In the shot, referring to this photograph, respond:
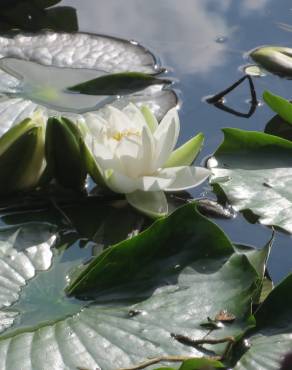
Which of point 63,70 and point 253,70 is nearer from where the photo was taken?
point 63,70

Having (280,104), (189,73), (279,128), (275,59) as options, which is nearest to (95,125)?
(280,104)

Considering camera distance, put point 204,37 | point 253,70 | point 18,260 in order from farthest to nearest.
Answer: point 204,37 < point 253,70 < point 18,260

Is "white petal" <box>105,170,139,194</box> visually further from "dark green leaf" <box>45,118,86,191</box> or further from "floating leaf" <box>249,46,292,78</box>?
"floating leaf" <box>249,46,292,78</box>

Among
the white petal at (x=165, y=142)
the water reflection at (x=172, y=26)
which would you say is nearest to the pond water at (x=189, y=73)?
the water reflection at (x=172, y=26)

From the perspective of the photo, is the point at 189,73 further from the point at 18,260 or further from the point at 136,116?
the point at 18,260

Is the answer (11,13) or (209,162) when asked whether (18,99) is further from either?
(11,13)

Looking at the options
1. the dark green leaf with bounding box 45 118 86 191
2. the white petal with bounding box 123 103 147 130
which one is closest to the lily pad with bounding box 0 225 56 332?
the dark green leaf with bounding box 45 118 86 191

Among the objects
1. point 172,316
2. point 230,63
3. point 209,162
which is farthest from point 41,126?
point 230,63
